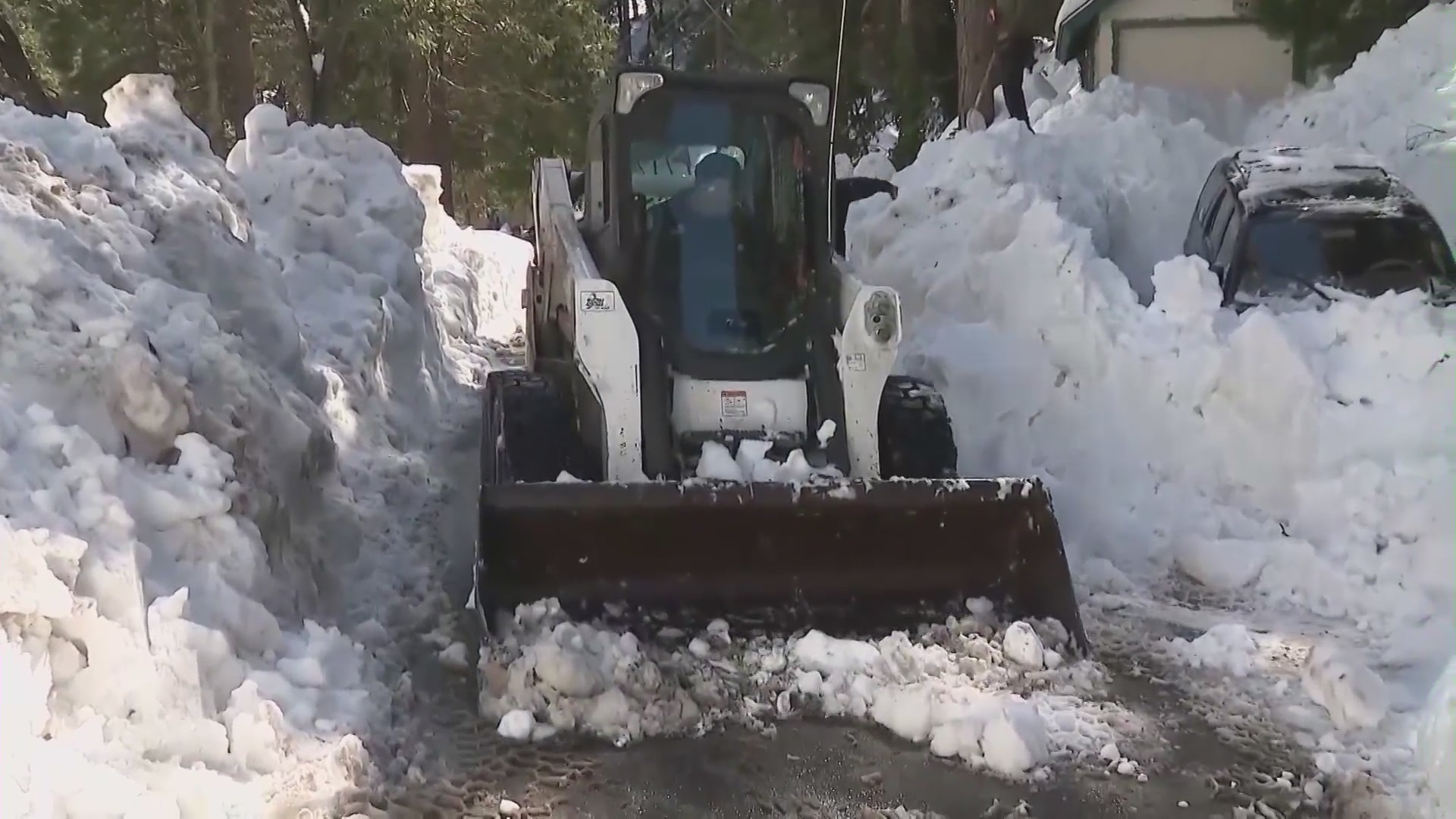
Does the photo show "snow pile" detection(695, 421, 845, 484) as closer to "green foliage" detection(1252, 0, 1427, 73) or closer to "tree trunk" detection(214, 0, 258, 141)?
"tree trunk" detection(214, 0, 258, 141)

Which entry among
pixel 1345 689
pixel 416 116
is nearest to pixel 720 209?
pixel 1345 689

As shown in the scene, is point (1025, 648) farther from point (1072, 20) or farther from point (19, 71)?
point (1072, 20)

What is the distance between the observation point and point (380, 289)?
1050 cm

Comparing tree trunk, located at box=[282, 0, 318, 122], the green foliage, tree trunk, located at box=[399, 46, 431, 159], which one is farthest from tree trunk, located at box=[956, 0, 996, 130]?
tree trunk, located at box=[282, 0, 318, 122]

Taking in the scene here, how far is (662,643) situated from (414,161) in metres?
17.6

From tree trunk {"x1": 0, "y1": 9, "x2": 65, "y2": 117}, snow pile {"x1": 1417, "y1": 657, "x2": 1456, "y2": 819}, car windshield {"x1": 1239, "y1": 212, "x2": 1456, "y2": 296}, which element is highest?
tree trunk {"x1": 0, "y1": 9, "x2": 65, "y2": 117}

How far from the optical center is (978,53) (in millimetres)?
16203

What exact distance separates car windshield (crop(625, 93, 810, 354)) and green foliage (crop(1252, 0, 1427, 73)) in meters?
11.5

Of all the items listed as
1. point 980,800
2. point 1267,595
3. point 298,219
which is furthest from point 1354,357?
point 298,219

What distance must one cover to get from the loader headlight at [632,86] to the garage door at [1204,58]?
1275cm

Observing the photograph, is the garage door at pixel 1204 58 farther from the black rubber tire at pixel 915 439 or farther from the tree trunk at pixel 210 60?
the black rubber tire at pixel 915 439

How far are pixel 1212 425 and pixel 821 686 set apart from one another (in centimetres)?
392

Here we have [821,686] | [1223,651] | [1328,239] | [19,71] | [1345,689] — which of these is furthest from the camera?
[19,71]

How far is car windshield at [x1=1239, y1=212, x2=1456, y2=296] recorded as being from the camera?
9.33 metres
